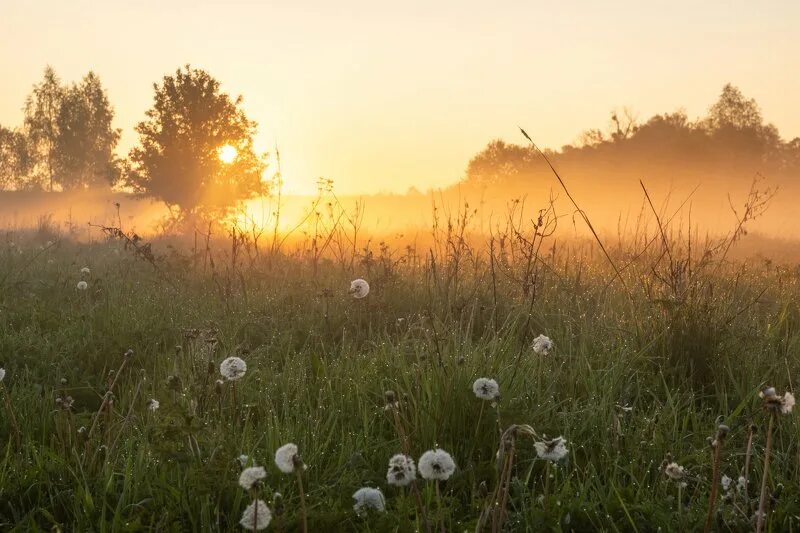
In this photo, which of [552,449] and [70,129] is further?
[70,129]

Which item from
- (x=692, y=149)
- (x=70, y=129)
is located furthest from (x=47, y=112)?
(x=692, y=149)

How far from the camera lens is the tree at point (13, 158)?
5703 centimetres

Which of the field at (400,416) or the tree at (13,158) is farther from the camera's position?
the tree at (13,158)

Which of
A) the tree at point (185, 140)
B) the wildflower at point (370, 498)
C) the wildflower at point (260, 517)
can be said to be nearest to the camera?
the wildflower at point (260, 517)

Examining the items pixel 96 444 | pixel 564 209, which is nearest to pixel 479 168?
pixel 564 209

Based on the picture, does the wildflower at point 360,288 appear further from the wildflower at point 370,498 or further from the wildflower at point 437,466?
the wildflower at point 437,466

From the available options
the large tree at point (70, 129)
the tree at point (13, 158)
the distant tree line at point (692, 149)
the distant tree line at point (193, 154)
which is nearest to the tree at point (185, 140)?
the distant tree line at point (193, 154)

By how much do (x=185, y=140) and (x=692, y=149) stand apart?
98.6 ft

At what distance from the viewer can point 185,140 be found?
29.3m

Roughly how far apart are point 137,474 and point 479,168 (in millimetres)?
55461

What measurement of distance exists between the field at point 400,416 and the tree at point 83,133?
50.2 meters

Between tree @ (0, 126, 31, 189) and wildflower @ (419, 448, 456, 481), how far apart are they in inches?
2554

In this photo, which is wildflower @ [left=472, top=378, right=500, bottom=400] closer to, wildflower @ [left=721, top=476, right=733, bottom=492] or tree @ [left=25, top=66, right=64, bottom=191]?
wildflower @ [left=721, top=476, right=733, bottom=492]

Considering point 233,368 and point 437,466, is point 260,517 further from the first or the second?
point 233,368
